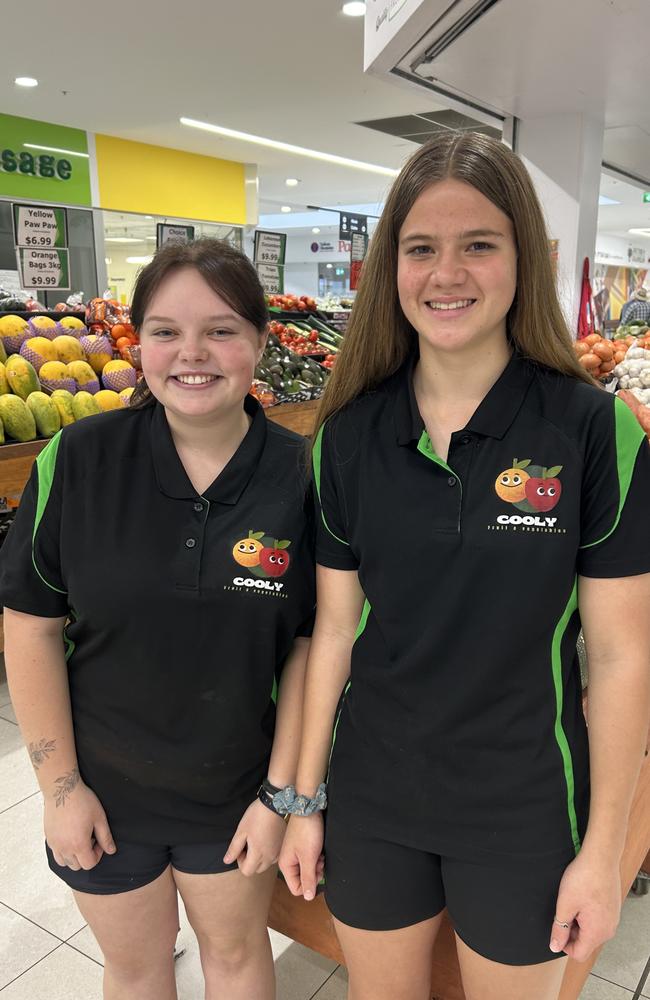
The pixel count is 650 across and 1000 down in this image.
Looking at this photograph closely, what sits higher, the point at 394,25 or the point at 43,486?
the point at 394,25

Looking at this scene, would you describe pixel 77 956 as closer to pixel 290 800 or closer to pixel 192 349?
pixel 290 800

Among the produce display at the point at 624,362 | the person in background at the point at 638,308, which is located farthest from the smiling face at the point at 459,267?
the person in background at the point at 638,308

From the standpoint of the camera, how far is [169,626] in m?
1.15

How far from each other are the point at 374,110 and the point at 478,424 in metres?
8.02

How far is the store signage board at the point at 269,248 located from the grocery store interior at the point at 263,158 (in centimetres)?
2

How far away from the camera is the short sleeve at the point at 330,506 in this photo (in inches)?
43.6

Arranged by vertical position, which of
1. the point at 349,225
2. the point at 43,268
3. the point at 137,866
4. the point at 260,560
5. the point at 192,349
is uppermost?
the point at 349,225

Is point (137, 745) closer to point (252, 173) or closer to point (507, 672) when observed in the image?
point (507, 672)

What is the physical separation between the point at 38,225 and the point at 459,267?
3.45 metres

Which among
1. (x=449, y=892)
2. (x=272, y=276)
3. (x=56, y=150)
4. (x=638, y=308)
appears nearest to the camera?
(x=449, y=892)

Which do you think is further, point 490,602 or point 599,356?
point 599,356

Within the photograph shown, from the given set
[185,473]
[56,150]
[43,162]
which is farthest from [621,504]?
[56,150]

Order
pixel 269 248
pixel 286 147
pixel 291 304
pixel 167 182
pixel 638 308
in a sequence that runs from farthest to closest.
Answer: pixel 167 182
pixel 286 147
pixel 291 304
pixel 269 248
pixel 638 308

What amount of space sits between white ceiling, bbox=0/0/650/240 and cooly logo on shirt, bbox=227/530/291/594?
218 cm
